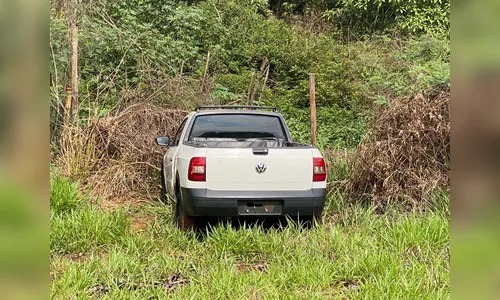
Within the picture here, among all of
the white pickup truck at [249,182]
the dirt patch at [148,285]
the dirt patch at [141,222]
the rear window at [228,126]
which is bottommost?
the dirt patch at [141,222]

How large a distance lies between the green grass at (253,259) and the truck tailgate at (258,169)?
496 millimetres

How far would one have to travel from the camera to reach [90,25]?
40.4 feet

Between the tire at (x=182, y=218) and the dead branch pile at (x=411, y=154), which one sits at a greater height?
the dead branch pile at (x=411, y=154)

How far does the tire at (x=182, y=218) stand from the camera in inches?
217

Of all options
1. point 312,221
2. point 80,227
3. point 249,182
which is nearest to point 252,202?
point 249,182

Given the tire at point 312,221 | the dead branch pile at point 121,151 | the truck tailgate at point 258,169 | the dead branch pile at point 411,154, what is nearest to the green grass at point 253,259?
the tire at point 312,221

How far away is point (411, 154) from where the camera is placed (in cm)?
679

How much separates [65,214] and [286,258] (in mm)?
2904

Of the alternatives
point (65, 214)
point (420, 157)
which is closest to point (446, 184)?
point (420, 157)

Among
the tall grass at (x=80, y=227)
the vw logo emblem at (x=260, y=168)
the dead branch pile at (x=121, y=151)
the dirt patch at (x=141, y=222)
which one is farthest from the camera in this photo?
the dead branch pile at (x=121, y=151)

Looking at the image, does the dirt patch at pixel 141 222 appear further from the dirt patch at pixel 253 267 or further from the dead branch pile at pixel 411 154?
the dead branch pile at pixel 411 154

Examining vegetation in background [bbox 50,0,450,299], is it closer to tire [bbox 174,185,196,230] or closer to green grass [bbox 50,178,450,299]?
green grass [bbox 50,178,450,299]

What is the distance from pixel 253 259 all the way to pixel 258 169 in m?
1.04

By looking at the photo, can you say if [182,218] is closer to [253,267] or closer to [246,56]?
[253,267]
